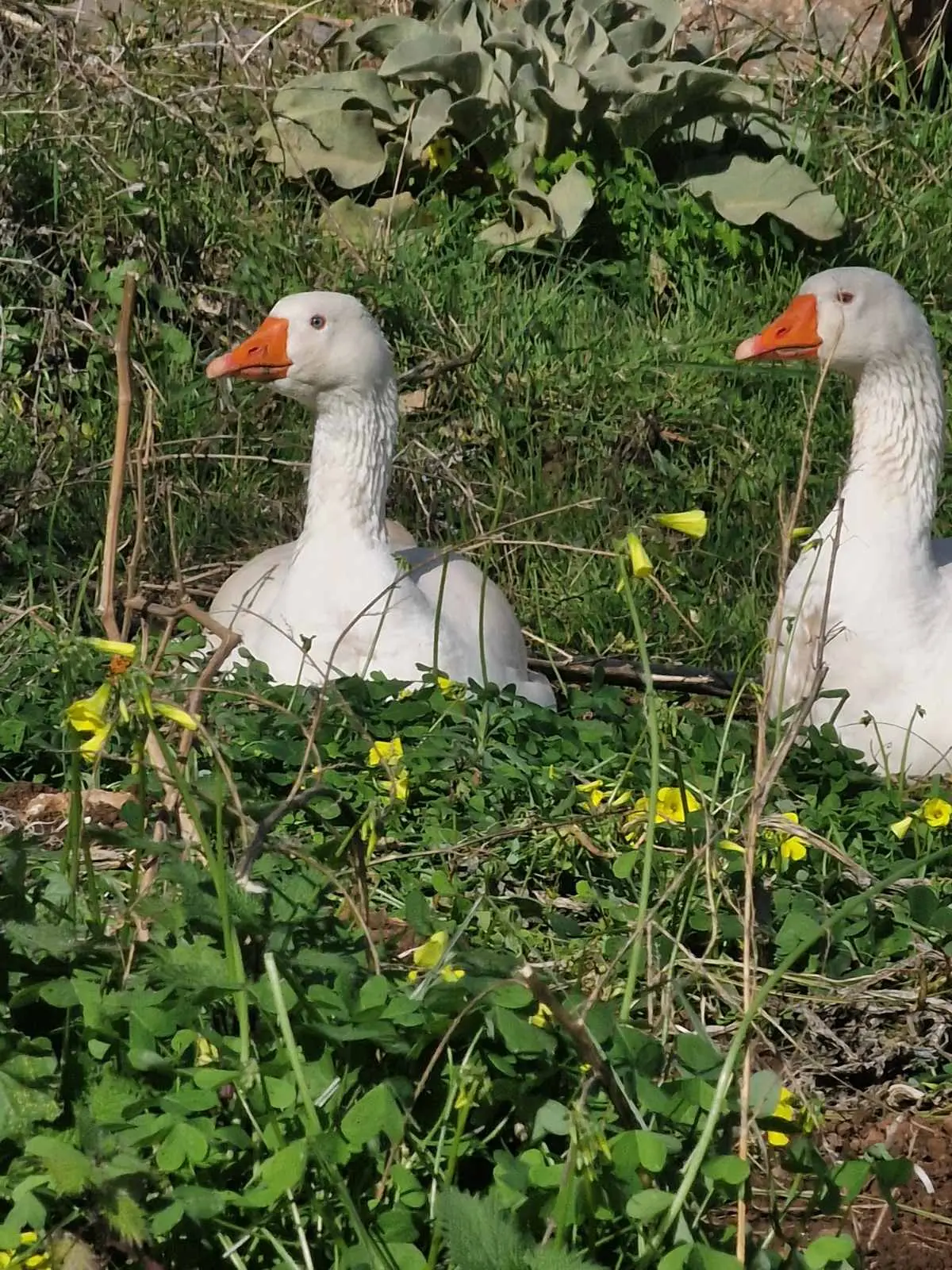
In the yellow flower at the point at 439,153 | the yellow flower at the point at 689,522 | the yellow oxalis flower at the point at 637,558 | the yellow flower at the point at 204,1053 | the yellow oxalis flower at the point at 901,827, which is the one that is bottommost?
the yellow oxalis flower at the point at 901,827

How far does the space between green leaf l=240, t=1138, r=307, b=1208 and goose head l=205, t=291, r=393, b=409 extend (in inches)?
119

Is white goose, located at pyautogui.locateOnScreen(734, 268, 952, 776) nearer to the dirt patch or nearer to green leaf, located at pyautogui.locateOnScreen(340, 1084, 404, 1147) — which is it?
the dirt patch

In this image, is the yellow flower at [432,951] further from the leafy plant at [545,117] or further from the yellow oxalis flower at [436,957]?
the leafy plant at [545,117]

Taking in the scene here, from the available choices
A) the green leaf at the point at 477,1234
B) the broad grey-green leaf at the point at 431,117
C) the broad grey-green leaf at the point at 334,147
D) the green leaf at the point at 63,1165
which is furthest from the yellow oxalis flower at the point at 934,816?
the broad grey-green leaf at the point at 334,147

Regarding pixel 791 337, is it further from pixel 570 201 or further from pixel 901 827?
pixel 570 201

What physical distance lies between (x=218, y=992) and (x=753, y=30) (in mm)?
6476

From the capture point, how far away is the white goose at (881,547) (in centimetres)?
439

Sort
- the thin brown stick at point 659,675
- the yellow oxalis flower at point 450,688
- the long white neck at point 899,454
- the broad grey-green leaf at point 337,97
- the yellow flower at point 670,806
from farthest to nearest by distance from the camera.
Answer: the broad grey-green leaf at point 337,97 < the thin brown stick at point 659,675 < the long white neck at point 899,454 < the yellow oxalis flower at point 450,688 < the yellow flower at point 670,806

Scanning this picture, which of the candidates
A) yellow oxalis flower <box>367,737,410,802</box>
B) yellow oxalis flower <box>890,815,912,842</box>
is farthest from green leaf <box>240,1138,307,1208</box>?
yellow oxalis flower <box>890,815,912,842</box>

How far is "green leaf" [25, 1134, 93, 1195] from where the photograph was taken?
200cm

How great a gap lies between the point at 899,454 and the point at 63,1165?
3317 mm

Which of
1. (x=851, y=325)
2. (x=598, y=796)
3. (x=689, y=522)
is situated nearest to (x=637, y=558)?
(x=689, y=522)

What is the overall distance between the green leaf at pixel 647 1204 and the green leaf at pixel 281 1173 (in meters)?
0.38

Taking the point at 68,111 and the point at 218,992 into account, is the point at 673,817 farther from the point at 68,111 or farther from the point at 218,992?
the point at 68,111
